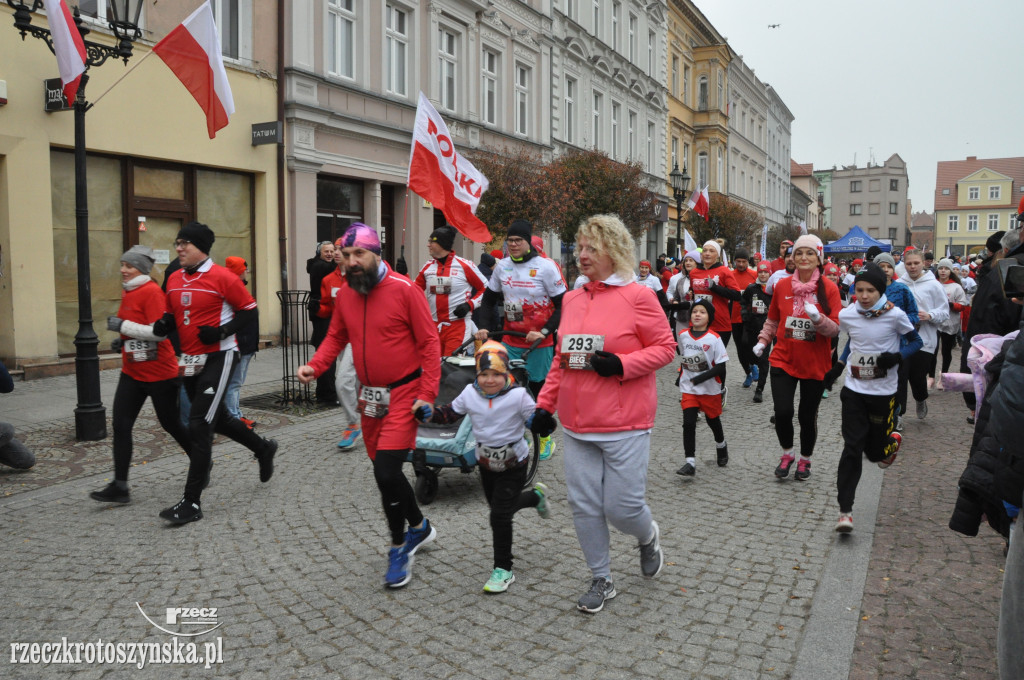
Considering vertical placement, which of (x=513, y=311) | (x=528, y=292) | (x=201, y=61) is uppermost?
(x=201, y=61)

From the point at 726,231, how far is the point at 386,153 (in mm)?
21329

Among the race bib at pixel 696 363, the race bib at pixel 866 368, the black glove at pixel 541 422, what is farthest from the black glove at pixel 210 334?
the race bib at pixel 866 368

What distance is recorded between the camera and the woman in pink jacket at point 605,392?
4031 millimetres

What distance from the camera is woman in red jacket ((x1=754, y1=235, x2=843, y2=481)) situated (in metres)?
6.45

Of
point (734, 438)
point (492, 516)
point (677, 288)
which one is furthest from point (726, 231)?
point (492, 516)

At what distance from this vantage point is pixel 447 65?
844 inches

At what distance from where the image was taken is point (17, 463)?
22.0ft

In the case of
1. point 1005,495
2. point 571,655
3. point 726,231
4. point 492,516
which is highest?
point 726,231

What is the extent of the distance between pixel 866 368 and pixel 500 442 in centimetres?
262

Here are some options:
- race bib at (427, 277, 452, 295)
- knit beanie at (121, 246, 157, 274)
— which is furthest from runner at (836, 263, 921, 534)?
knit beanie at (121, 246, 157, 274)

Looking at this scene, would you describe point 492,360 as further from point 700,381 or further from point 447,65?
point 447,65

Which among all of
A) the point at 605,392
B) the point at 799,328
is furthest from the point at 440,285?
the point at 605,392

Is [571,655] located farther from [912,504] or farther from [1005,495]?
[912,504]

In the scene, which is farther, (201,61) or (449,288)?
(201,61)
